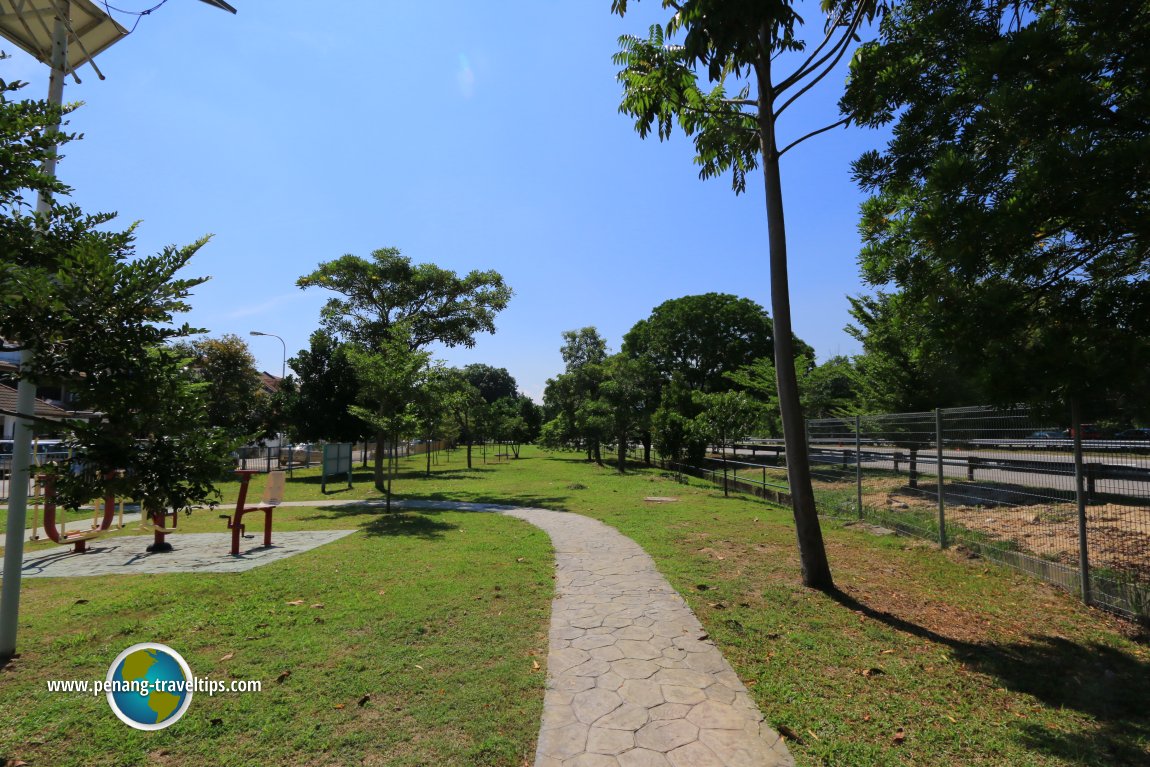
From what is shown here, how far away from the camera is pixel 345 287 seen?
2350 cm

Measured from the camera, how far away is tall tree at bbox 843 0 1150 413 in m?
3.85

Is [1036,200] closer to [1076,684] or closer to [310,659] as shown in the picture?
[1076,684]

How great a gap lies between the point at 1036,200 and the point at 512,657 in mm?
5535

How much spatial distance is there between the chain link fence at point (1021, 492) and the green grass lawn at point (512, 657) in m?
0.41

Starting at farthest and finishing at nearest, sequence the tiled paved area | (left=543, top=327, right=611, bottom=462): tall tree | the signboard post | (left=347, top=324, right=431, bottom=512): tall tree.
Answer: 1. (left=543, top=327, right=611, bottom=462): tall tree
2. the signboard post
3. (left=347, top=324, right=431, bottom=512): tall tree
4. the tiled paved area

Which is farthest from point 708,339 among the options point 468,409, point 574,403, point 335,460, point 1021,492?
point 1021,492

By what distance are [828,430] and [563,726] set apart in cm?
1087

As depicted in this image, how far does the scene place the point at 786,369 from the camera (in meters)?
Result: 6.30

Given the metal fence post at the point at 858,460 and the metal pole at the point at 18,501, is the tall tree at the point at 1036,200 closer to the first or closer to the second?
the metal fence post at the point at 858,460

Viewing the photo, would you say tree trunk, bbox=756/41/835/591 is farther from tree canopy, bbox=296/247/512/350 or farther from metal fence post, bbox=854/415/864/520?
tree canopy, bbox=296/247/512/350

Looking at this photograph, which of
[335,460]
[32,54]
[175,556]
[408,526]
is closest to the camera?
[32,54]

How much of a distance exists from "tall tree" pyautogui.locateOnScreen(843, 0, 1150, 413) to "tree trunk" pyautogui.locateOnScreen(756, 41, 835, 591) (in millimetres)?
1385

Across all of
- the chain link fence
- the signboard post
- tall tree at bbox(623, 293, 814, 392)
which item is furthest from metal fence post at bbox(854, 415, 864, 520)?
tall tree at bbox(623, 293, 814, 392)

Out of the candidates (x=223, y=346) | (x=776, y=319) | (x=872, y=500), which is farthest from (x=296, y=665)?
(x=223, y=346)
